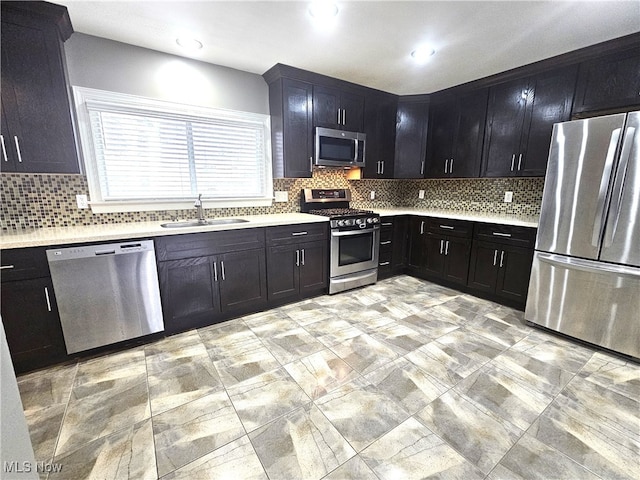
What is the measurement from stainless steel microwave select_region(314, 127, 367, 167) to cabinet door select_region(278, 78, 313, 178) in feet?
0.39

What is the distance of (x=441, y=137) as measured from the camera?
3703 mm

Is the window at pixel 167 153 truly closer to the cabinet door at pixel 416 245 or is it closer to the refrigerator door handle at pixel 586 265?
the cabinet door at pixel 416 245

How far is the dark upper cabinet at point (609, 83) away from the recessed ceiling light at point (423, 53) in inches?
54.3

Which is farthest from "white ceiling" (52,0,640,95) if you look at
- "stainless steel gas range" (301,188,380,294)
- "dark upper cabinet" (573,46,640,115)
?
"stainless steel gas range" (301,188,380,294)

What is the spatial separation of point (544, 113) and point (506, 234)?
4.20 ft

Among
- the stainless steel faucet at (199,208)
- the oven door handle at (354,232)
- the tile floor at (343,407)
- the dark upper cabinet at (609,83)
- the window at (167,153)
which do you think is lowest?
the tile floor at (343,407)

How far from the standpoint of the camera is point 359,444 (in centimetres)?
142

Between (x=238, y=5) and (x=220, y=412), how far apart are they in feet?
8.66

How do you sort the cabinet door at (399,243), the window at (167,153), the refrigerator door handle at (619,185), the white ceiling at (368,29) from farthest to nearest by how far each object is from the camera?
the cabinet door at (399,243), the window at (167,153), the refrigerator door handle at (619,185), the white ceiling at (368,29)

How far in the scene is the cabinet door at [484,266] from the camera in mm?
3055

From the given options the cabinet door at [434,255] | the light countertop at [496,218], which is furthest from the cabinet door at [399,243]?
the cabinet door at [434,255]

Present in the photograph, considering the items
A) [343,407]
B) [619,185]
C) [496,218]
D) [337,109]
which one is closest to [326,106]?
[337,109]

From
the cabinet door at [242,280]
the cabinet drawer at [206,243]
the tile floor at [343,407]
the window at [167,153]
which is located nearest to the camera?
the tile floor at [343,407]

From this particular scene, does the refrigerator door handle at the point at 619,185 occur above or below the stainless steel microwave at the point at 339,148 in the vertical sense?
below
